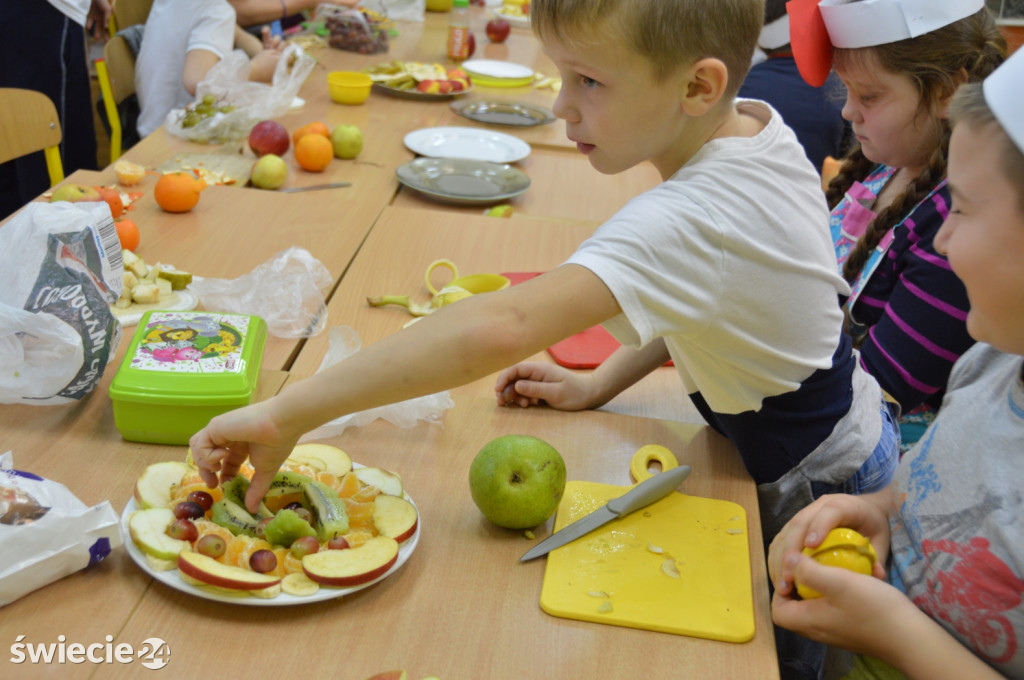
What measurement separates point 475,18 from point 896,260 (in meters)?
3.31

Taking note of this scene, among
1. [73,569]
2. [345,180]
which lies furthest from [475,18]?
[73,569]

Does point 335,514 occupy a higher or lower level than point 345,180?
higher

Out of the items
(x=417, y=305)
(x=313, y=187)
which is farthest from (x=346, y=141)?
(x=417, y=305)

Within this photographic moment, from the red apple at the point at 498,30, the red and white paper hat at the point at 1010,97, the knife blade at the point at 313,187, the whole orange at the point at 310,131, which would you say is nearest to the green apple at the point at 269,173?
the knife blade at the point at 313,187

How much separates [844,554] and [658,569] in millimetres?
197

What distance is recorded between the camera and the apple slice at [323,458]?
1083 mm

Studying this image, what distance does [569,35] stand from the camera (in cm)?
103

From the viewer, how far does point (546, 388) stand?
4.31 ft

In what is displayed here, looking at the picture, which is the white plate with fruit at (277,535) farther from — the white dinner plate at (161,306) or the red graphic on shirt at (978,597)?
the red graphic on shirt at (978,597)

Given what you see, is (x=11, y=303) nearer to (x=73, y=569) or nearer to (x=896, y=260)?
(x=73, y=569)

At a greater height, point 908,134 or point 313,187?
point 908,134

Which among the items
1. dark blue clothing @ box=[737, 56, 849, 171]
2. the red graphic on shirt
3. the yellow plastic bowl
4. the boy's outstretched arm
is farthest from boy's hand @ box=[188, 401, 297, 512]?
dark blue clothing @ box=[737, 56, 849, 171]

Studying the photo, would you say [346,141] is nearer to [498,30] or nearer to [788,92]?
[788,92]

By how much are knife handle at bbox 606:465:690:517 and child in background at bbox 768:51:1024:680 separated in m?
0.14
